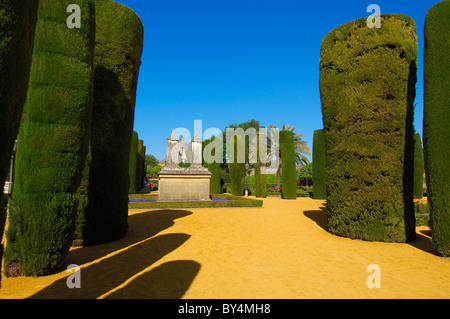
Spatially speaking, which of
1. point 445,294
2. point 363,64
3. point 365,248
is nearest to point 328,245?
point 365,248

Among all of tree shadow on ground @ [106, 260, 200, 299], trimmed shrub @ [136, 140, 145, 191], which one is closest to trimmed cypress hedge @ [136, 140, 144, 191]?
trimmed shrub @ [136, 140, 145, 191]

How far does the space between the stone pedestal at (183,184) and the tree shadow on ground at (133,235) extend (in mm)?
4700

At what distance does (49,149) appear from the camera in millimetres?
4855

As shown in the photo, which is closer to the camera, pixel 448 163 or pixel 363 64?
pixel 448 163

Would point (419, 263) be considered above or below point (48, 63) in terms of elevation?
below

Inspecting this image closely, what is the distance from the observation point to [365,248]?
699 cm

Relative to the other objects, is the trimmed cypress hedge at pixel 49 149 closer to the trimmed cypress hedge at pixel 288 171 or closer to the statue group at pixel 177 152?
the statue group at pixel 177 152

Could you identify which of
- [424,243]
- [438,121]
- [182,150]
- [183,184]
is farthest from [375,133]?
[182,150]

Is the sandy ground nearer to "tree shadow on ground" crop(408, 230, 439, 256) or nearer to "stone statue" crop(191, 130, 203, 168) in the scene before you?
"tree shadow on ground" crop(408, 230, 439, 256)

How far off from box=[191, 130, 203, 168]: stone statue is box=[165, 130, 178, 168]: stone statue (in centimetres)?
123

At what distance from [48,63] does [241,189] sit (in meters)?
22.7

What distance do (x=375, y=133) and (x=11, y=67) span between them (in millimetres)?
8878

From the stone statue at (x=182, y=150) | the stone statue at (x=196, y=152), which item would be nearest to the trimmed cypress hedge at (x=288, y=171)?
the stone statue at (x=196, y=152)
